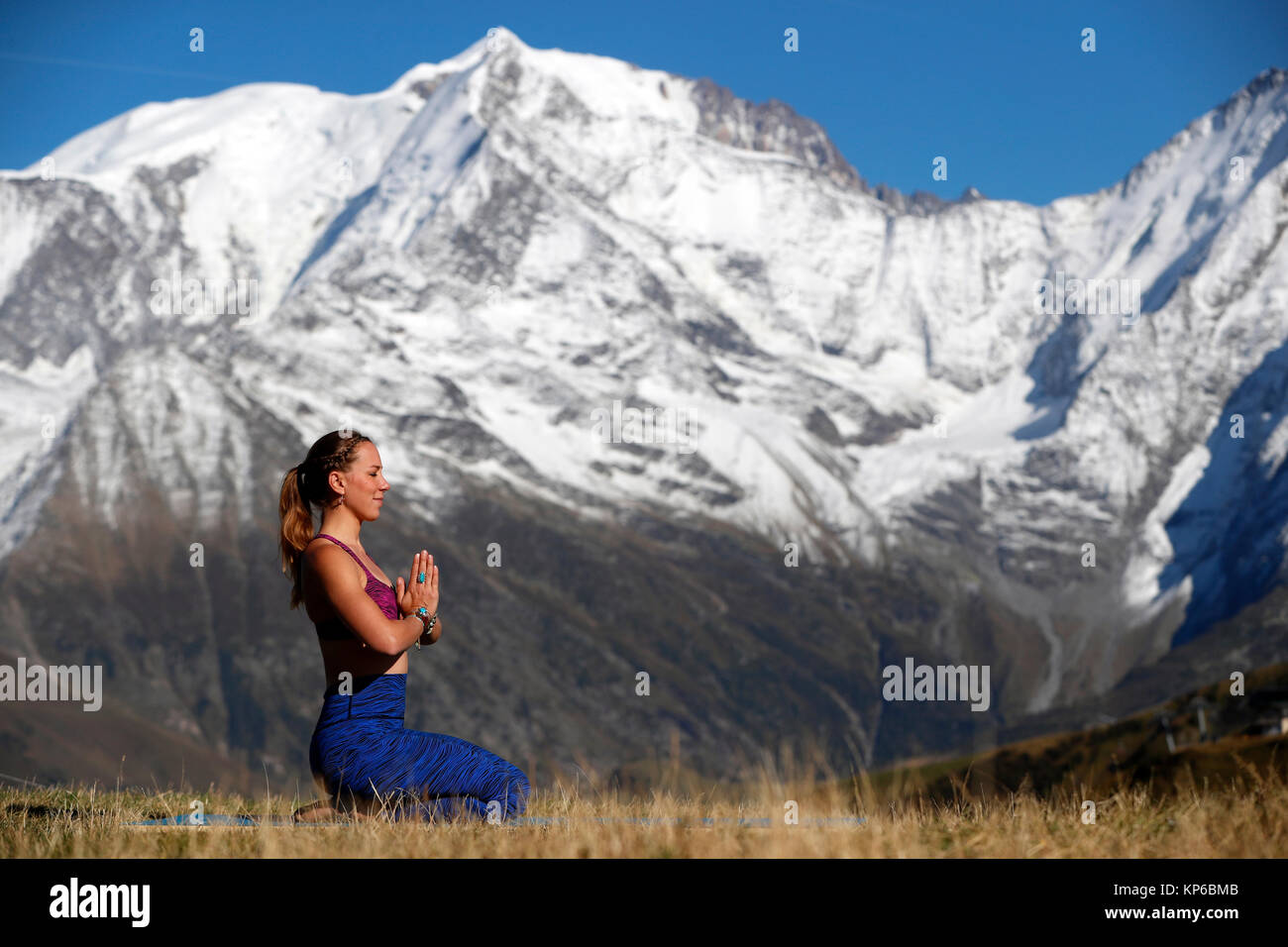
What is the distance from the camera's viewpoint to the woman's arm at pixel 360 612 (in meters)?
12.2

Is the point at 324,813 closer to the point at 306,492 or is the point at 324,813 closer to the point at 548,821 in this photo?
the point at 548,821

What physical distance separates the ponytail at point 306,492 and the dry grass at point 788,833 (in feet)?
8.31

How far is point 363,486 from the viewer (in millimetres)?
13117

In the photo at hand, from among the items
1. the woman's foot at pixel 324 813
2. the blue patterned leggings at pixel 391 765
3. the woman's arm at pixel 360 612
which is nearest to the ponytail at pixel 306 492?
the woman's arm at pixel 360 612

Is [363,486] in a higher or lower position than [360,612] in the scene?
higher

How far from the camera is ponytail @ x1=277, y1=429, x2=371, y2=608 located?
13.2 meters

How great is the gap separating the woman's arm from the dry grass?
1.46 m

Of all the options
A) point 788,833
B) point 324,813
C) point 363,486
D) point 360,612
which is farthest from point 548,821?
point 363,486

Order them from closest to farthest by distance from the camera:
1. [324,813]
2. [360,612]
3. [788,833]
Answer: [788,833] < [360,612] < [324,813]

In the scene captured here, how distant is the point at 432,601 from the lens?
12.8 metres

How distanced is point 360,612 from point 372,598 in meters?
0.52

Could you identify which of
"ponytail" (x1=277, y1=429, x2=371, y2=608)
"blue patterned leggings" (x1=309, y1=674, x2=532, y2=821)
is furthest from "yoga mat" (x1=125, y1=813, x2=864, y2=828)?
"ponytail" (x1=277, y1=429, x2=371, y2=608)
